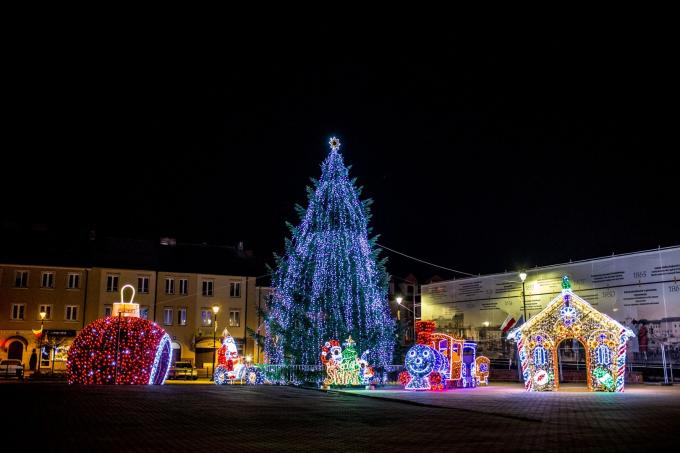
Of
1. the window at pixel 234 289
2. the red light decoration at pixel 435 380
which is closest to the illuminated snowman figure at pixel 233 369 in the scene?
the red light decoration at pixel 435 380

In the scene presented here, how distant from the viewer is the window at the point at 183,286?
5188cm

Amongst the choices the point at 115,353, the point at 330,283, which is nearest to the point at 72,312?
the point at 115,353

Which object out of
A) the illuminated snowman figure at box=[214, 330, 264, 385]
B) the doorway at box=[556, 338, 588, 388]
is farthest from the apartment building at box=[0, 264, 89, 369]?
the doorway at box=[556, 338, 588, 388]

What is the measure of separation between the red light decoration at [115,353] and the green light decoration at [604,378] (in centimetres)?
1599

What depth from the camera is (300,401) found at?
54.9ft

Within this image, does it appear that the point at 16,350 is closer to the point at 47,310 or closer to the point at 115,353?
the point at 47,310

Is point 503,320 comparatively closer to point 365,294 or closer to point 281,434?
point 365,294

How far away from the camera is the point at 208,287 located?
173 ft

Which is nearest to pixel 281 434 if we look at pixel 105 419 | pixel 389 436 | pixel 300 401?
pixel 389 436

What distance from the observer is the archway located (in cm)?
4594

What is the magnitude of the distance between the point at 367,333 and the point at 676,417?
1449 centimetres

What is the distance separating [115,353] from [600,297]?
20833 millimetres

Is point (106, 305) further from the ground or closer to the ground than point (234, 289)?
closer to the ground

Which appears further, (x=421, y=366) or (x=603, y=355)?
(x=421, y=366)
